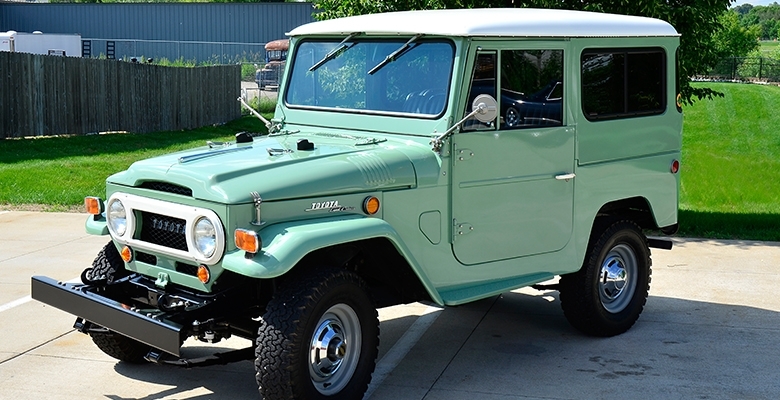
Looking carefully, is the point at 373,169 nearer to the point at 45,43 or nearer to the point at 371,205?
the point at 371,205

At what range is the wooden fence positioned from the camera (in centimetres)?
1969

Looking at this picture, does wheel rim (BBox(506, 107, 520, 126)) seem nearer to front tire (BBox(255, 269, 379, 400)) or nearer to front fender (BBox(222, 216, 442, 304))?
front fender (BBox(222, 216, 442, 304))

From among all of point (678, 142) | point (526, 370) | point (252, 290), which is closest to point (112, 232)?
point (252, 290)

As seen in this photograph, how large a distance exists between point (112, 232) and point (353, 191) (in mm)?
1448

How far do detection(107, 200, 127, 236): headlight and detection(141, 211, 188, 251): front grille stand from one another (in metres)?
0.14

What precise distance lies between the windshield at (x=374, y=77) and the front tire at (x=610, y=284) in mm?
1721

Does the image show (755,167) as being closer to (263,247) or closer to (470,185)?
(470,185)

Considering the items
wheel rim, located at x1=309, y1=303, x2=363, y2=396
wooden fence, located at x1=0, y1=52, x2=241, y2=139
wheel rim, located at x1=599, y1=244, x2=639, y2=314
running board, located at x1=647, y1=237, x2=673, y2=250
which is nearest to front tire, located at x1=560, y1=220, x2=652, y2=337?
wheel rim, located at x1=599, y1=244, x2=639, y2=314

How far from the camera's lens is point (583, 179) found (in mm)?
6793

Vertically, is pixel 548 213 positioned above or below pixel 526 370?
above

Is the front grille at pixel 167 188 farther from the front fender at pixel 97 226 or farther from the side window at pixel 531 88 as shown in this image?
the side window at pixel 531 88

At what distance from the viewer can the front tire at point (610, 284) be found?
22.8 feet

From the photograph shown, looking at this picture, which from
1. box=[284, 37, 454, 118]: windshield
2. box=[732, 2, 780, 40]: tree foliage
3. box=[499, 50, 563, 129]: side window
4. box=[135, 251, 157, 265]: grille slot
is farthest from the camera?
box=[732, 2, 780, 40]: tree foliage

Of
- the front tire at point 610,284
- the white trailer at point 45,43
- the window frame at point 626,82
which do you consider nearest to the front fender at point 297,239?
the front tire at point 610,284
